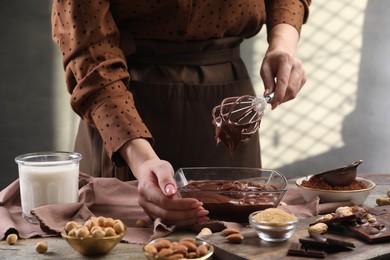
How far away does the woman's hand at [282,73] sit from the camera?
1894 mm

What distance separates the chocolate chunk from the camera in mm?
1265

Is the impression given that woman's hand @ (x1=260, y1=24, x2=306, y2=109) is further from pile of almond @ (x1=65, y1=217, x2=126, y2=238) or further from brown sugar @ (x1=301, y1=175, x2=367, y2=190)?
pile of almond @ (x1=65, y1=217, x2=126, y2=238)

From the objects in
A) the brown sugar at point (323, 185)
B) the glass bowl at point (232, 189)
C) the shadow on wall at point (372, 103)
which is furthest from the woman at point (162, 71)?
the shadow on wall at point (372, 103)

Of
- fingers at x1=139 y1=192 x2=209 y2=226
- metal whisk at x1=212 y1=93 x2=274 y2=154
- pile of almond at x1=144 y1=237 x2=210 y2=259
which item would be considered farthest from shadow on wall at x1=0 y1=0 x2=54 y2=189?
pile of almond at x1=144 y1=237 x2=210 y2=259

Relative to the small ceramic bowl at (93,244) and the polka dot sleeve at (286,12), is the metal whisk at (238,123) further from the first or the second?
the small ceramic bowl at (93,244)

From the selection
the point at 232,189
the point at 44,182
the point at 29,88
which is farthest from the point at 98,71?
the point at 29,88

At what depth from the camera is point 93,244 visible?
129 centimetres

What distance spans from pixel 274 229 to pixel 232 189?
294 mm

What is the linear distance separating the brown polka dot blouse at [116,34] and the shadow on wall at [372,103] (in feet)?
9.63

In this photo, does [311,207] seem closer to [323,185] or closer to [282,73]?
[323,185]

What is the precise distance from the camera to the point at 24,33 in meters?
3.93

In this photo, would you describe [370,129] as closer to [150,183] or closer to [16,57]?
[16,57]

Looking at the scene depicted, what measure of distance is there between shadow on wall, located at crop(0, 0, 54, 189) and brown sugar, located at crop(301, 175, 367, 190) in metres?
2.51

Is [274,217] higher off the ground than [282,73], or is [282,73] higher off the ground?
[282,73]
